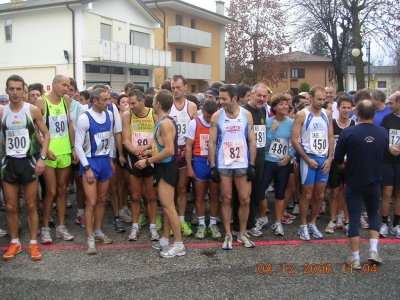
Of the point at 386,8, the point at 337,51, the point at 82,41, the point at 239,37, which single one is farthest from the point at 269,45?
the point at 82,41

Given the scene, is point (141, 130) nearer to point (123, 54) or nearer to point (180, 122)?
point (180, 122)

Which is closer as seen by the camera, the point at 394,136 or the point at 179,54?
the point at 394,136

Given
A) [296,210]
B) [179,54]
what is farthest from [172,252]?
[179,54]

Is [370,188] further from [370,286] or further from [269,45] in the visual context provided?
[269,45]

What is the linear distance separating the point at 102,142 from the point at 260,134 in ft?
7.44

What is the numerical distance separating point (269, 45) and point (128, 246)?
3544 cm

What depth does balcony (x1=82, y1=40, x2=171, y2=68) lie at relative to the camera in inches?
970

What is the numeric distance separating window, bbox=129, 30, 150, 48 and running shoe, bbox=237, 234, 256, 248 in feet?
87.2

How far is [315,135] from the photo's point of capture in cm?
580

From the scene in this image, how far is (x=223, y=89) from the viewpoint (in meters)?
5.41

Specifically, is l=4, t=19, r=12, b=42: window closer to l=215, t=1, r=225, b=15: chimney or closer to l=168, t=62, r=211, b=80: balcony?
l=168, t=62, r=211, b=80: balcony

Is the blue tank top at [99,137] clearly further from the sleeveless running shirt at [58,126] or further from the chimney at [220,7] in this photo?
the chimney at [220,7]

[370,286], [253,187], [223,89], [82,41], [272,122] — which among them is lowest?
[370,286]

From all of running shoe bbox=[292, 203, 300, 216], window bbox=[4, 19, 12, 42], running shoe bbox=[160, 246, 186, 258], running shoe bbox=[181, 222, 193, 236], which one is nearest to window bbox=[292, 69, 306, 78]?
window bbox=[4, 19, 12, 42]
